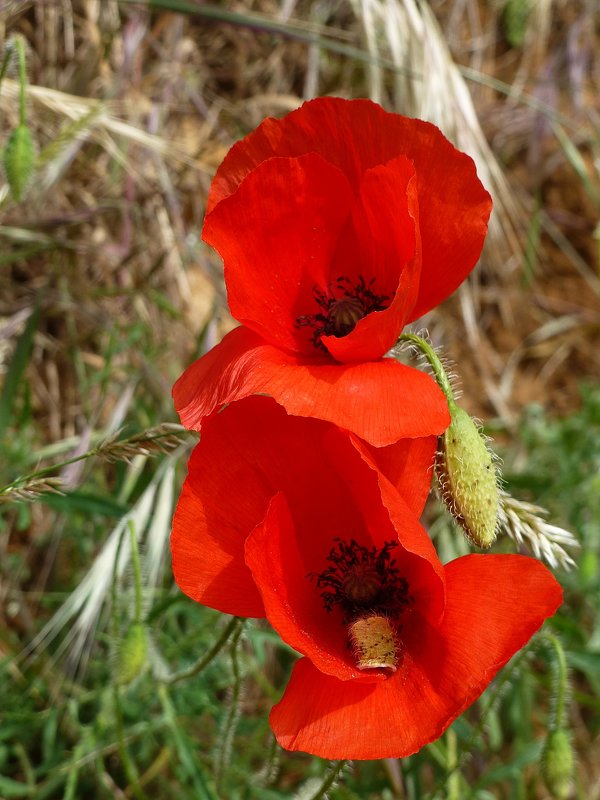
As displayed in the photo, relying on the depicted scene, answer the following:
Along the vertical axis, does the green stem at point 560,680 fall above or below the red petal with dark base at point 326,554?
below

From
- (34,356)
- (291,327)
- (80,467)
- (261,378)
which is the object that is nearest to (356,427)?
(261,378)

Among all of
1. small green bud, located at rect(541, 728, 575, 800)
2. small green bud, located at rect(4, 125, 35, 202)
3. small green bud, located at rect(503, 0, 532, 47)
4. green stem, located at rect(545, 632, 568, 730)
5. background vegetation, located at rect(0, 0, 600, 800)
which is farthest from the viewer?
small green bud, located at rect(503, 0, 532, 47)

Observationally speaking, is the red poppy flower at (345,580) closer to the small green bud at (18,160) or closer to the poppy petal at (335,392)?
the poppy petal at (335,392)

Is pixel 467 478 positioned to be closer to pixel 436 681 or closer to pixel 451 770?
pixel 436 681

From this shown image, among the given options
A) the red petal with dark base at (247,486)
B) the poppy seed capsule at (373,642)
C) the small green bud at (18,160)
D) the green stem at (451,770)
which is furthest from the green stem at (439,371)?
the small green bud at (18,160)

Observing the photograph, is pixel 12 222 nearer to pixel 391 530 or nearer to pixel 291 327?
pixel 291 327

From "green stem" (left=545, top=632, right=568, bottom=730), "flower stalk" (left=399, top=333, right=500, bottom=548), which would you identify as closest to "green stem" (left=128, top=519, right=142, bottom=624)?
"flower stalk" (left=399, top=333, right=500, bottom=548)

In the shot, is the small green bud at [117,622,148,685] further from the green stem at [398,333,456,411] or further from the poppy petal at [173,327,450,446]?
the green stem at [398,333,456,411]
